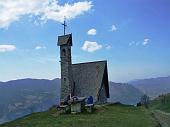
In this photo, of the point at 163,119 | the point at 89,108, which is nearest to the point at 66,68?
the point at 89,108

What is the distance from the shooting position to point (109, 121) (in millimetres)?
37625

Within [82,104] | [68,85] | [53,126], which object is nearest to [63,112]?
[82,104]

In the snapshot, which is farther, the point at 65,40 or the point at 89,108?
the point at 65,40

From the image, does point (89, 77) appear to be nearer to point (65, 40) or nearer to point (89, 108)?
point (65, 40)

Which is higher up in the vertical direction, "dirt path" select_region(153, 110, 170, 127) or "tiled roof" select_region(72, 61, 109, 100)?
"tiled roof" select_region(72, 61, 109, 100)

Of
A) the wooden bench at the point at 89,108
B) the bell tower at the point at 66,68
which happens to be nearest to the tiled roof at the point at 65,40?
the bell tower at the point at 66,68

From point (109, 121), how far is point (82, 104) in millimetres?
11588

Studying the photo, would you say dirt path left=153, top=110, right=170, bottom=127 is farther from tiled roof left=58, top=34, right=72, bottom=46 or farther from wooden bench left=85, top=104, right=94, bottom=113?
tiled roof left=58, top=34, right=72, bottom=46

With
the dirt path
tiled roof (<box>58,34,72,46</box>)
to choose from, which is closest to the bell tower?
tiled roof (<box>58,34,72,46</box>)

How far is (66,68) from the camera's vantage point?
58.0m

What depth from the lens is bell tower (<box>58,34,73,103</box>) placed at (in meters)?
57.9

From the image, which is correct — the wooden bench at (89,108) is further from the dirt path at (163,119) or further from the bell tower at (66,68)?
the dirt path at (163,119)

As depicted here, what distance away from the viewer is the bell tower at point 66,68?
190ft

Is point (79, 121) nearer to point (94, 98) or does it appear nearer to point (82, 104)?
point (82, 104)
